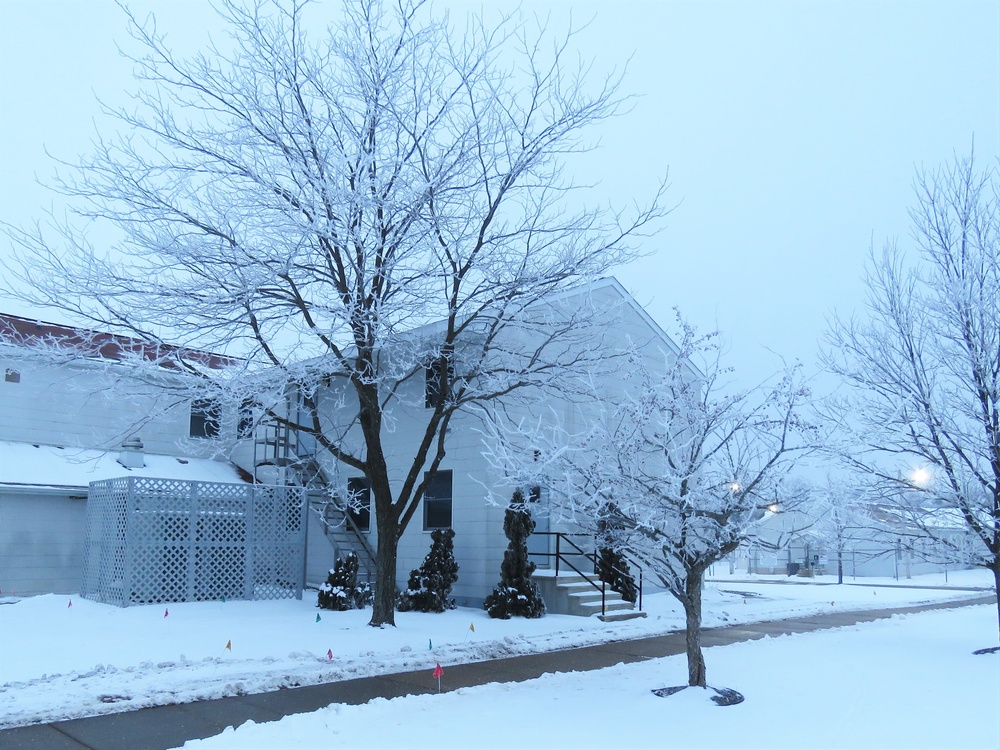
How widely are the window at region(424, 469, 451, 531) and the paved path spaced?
215 inches

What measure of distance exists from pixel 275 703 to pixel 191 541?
24.9ft

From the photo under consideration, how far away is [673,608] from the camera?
16891 millimetres

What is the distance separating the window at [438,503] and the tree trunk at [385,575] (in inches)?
168

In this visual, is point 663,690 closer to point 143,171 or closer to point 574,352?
point 574,352

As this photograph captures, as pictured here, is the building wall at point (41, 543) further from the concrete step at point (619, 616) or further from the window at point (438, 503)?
the concrete step at point (619, 616)

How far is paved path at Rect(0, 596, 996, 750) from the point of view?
6335 millimetres

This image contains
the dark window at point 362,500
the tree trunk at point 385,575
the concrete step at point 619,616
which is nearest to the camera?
the tree trunk at point 385,575

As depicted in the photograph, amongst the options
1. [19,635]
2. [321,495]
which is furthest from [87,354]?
[321,495]

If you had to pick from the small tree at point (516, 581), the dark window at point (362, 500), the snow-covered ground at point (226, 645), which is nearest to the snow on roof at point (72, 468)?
the snow-covered ground at point (226, 645)

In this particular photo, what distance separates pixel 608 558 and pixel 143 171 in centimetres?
1053

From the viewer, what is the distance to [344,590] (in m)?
14.6

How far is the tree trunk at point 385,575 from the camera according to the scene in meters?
12.0

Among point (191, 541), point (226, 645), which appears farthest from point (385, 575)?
point (191, 541)

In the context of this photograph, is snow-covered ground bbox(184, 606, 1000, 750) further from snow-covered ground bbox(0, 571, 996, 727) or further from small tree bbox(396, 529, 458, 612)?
small tree bbox(396, 529, 458, 612)
